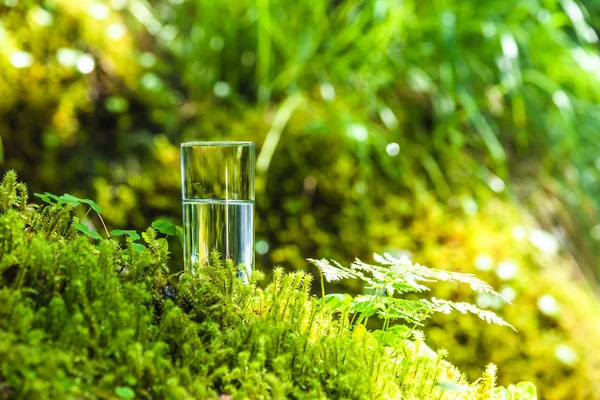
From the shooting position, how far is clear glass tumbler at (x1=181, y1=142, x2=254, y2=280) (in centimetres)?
125

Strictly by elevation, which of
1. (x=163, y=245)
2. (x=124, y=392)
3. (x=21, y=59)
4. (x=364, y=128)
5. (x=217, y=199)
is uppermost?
(x=21, y=59)

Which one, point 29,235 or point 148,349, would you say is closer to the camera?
point 148,349

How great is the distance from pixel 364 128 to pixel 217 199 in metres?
1.68

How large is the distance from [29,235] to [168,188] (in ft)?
5.33

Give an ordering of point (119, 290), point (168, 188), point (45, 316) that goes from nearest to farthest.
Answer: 1. point (45, 316)
2. point (119, 290)
3. point (168, 188)

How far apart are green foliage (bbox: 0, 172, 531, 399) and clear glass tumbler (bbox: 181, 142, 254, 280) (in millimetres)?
62

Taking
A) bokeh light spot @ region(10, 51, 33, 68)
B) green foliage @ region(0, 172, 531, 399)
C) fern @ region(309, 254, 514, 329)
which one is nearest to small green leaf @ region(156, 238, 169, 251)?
green foliage @ region(0, 172, 531, 399)

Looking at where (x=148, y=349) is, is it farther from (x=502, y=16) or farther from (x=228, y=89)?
(x=502, y=16)

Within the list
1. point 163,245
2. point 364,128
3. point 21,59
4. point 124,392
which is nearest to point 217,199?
point 163,245

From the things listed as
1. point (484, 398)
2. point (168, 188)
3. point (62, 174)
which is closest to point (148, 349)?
point (484, 398)

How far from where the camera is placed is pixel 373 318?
2508 mm

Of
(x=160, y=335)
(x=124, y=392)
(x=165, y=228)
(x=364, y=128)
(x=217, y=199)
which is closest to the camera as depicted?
(x=124, y=392)

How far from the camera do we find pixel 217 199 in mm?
1260

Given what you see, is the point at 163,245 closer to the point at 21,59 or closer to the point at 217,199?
the point at 217,199
